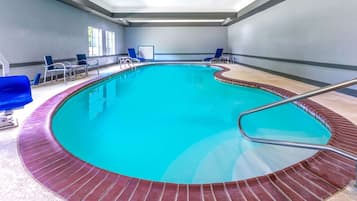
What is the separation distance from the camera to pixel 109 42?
1507cm

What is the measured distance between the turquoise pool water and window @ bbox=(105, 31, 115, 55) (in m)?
8.80

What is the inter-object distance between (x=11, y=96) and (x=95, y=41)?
1020 centimetres

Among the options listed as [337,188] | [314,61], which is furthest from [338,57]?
[337,188]

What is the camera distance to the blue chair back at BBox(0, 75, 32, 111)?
3002 mm

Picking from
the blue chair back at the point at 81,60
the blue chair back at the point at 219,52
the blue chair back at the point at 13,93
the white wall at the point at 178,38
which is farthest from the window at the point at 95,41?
the blue chair back at the point at 13,93

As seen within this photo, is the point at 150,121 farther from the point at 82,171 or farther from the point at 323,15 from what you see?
the point at 323,15

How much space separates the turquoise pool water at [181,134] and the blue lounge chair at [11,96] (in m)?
0.57

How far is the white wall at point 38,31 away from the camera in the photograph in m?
6.14

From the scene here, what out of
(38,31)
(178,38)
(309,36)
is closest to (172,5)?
(178,38)

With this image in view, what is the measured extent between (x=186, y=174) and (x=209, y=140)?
0.98m

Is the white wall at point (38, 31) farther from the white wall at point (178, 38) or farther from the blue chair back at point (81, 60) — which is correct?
the white wall at point (178, 38)

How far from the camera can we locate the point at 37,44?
24.1 ft

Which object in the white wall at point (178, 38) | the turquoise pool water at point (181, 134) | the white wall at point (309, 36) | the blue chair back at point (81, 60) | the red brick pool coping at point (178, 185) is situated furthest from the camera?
the white wall at point (178, 38)

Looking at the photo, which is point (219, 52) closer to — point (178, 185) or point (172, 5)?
point (172, 5)
